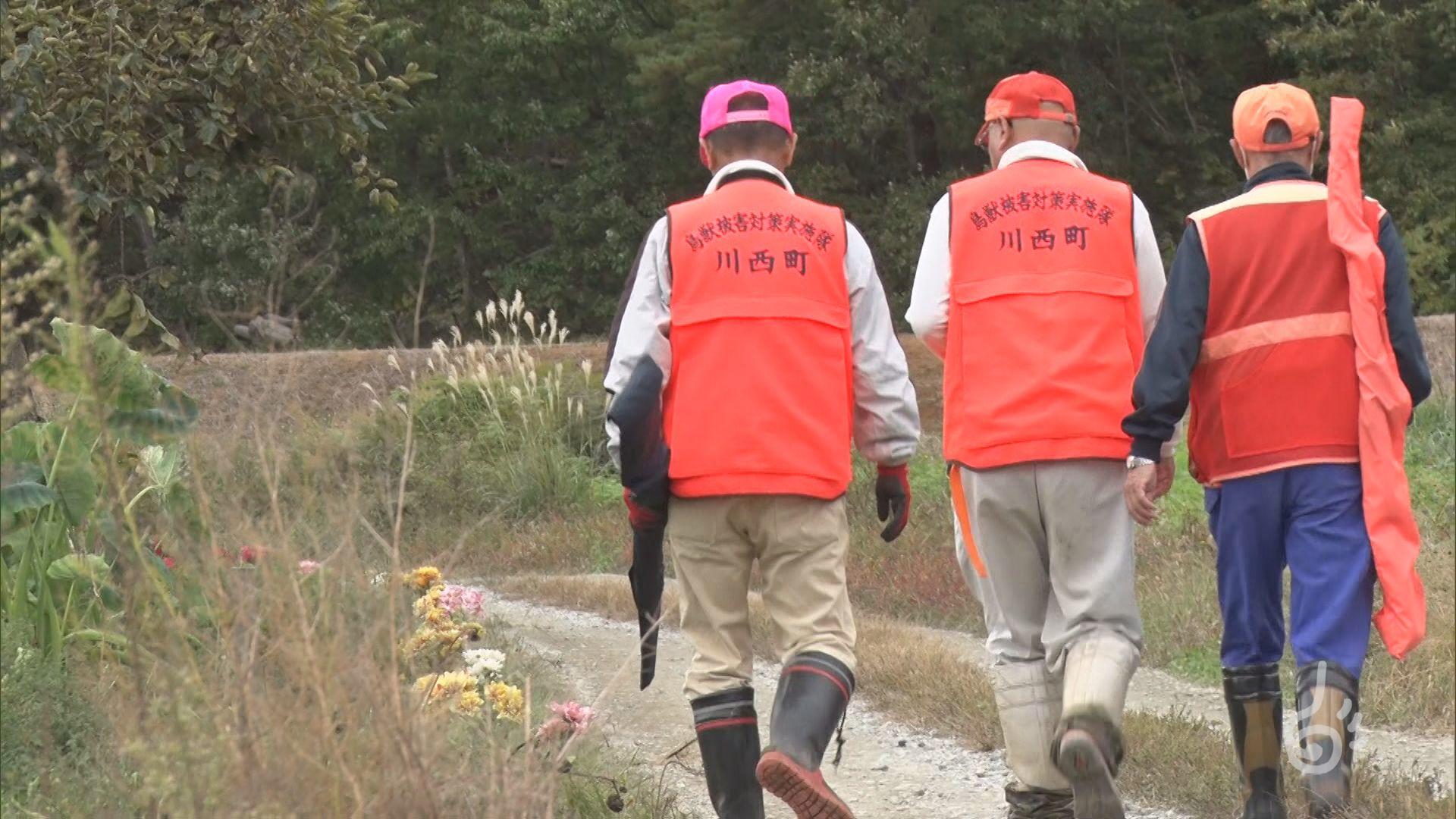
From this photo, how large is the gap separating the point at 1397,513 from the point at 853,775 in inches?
89.0

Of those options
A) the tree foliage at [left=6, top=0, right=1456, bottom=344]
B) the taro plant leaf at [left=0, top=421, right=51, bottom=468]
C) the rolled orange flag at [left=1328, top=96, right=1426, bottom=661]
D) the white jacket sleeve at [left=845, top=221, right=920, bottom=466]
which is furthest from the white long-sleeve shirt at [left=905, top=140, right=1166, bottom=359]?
the tree foliage at [left=6, top=0, right=1456, bottom=344]

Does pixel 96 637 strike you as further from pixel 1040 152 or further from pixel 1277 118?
pixel 1277 118

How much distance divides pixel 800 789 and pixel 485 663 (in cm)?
119

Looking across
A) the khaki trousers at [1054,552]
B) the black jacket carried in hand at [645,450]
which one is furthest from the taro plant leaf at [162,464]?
the khaki trousers at [1054,552]

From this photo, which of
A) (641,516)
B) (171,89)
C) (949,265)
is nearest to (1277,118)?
(949,265)

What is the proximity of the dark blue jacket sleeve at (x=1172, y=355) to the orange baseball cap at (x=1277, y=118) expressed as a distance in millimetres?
304

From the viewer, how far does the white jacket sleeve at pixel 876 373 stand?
5.26 m

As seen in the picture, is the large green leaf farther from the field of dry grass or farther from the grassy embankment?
the grassy embankment

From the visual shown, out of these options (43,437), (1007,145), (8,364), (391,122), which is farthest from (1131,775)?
(391,122)

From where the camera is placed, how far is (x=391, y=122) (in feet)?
101

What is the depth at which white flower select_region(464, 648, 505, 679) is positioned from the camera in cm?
557

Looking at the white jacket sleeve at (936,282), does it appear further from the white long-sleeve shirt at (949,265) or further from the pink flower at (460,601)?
the pink flower at (460,601)

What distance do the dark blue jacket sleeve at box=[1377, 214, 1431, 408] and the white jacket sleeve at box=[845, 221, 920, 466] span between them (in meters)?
1.24

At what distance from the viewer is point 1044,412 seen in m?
5.11
